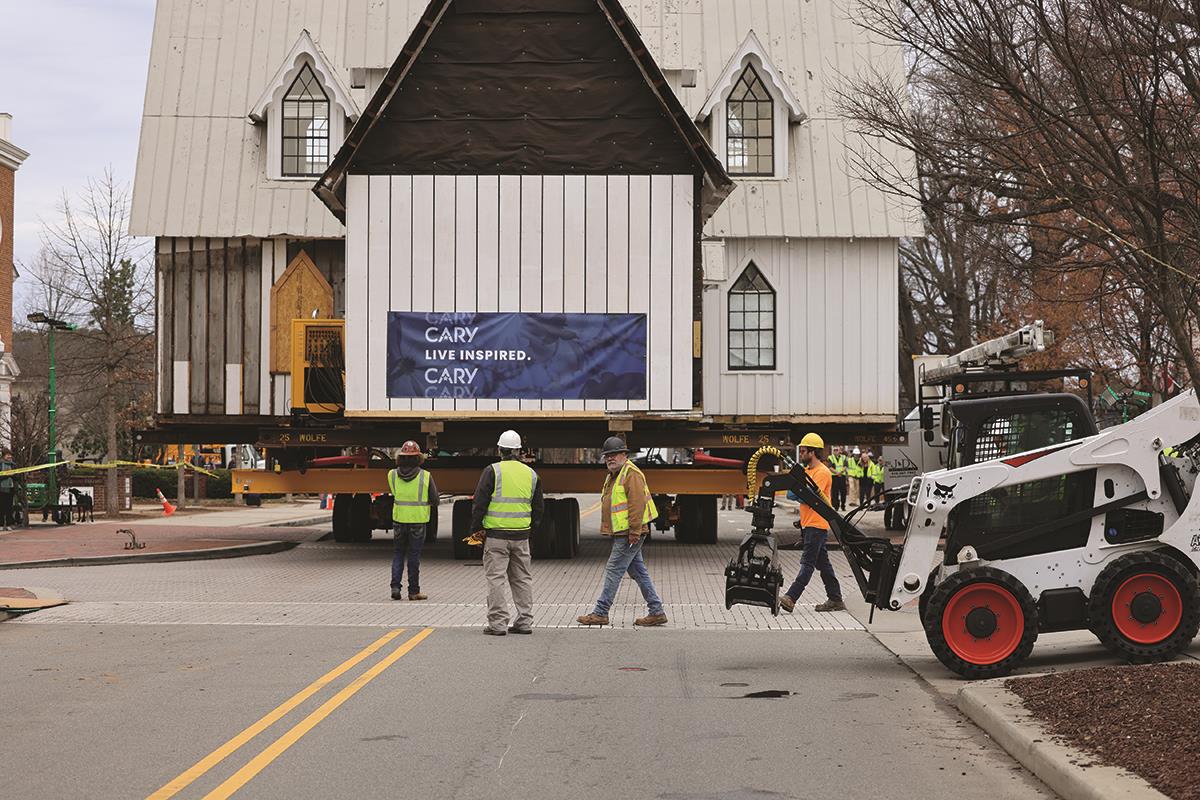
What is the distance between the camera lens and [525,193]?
2347 cm

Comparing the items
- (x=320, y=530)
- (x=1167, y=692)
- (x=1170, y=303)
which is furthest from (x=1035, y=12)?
(x=320, y=530)

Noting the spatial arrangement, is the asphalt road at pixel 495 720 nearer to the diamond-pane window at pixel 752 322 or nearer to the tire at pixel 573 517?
the tire at pixel 573 517

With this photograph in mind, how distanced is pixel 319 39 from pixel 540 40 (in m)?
7.11

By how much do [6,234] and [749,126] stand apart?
3122cm

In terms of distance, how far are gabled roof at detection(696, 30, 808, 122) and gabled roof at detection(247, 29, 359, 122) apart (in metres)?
6.50

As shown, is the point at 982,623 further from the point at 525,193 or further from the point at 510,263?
the point at 525,193

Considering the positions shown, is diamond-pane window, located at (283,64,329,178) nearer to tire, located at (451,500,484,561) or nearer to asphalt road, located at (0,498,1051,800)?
tire, located at (451,500,484,561)

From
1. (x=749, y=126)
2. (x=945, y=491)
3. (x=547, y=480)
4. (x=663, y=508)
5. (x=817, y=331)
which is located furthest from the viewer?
(x=749, y=126)

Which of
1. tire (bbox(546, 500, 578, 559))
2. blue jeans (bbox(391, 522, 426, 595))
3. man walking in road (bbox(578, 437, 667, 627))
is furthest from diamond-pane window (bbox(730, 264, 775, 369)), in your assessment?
man walking in road (bbox(578, 437, 667, 627))

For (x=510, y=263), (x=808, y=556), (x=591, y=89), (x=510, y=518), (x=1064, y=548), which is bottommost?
(x=808, y=556)

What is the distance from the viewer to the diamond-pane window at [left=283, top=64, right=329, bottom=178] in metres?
28.2

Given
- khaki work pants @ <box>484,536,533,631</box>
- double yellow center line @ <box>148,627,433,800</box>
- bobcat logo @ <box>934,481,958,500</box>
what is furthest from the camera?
khaki work pants @ <box>484,536,533,631</box>

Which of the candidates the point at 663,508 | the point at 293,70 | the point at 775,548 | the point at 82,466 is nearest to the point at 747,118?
the point at 663,508

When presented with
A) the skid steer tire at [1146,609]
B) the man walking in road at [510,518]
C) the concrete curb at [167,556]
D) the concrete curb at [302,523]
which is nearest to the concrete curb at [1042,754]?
the skid steer tire at [1146,609]
